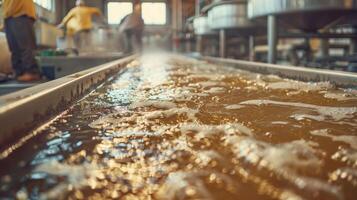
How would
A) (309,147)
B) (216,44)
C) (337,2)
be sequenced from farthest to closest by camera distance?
(216,44), (337,2), (309,147)

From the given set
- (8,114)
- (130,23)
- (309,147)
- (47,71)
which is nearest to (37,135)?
(8,114)

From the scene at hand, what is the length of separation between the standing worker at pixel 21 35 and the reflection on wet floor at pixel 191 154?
1.85 m

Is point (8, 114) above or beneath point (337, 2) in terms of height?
beneath

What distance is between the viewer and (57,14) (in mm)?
12328

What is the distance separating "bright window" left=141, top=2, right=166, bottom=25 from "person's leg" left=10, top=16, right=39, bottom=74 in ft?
45.1

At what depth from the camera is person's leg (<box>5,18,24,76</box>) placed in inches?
113

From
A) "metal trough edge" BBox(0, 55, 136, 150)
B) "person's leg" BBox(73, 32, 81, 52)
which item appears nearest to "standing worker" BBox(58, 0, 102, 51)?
"person's leg" BBox(73, 32, 81, 52)

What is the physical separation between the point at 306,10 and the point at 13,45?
2.23m

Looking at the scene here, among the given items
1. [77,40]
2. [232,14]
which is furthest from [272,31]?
[77,40]

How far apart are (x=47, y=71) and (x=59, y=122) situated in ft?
9.02

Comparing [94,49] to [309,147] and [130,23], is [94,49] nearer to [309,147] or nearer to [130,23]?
[130,23]

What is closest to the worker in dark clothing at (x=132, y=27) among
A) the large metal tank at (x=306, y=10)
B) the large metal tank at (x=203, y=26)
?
the large metal tank at (x=203, y=26)

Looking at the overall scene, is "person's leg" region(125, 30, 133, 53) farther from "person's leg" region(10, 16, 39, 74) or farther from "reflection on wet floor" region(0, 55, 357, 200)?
"reflection on wet floor" region(0, 55, 357, 200)

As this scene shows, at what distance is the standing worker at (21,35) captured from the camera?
2.82 m
